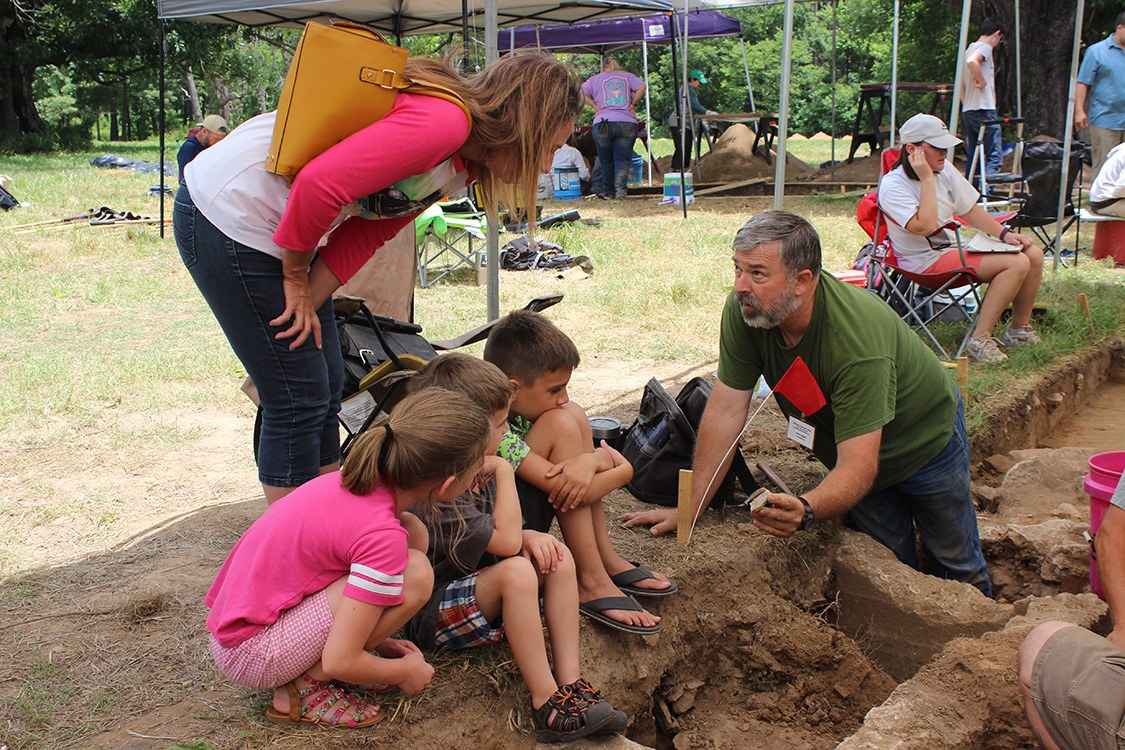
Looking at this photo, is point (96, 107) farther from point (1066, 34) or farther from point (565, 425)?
point (565, 425)

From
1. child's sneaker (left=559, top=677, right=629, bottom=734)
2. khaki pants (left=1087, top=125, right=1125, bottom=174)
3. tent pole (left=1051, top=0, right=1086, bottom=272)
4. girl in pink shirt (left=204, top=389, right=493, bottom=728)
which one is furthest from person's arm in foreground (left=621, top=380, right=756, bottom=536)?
khaki pants (left=1087, top=125, right=1125, bottom=174)

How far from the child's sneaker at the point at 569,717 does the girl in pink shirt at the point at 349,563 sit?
14.5 inches

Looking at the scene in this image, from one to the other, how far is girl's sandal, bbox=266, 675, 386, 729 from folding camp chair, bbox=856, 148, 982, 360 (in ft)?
14.2

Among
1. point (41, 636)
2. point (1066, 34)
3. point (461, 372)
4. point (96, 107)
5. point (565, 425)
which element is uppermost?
point (96, 107)

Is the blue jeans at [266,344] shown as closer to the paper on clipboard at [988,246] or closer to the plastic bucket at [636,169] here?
the paper on clipboard at [988,246]

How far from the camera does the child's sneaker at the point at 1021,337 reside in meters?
5.69

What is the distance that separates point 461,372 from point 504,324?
0.44 metres

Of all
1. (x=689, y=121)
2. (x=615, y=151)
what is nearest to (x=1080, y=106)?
(x=615, y=151)

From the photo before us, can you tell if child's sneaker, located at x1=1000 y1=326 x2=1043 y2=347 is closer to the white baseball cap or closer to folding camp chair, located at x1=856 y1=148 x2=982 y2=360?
folding camp chair, located at x1=856 y1=148 x2=982 y2=360

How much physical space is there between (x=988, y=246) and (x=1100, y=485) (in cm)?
294

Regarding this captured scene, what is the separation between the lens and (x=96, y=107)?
4316 centimetres

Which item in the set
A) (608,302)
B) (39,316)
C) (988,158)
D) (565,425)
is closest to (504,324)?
(565,425)

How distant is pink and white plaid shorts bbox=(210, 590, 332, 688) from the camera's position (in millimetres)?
1955

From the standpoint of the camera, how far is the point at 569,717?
2.11m
